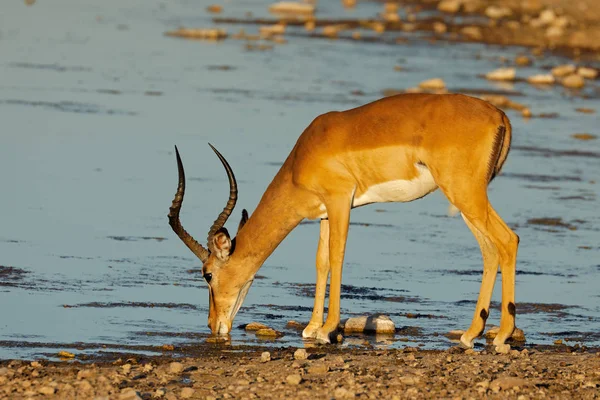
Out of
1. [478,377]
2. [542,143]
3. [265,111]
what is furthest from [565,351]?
[265,111]

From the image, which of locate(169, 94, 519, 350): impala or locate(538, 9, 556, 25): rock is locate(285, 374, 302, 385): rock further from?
locate(538, 9, 556, 25): rock

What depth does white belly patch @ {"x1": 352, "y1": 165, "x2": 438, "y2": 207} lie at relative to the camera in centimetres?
1094

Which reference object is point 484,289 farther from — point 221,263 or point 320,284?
point 221,263

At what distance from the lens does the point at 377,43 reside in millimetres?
35188

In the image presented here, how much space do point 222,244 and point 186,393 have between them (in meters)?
2.87

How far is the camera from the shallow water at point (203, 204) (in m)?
11.3

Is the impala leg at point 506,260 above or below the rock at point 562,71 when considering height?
above

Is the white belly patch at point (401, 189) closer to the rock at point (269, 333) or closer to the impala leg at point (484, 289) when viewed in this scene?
the impala leg at point (484, 289)

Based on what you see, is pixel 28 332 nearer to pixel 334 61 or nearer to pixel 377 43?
pixel 334 61

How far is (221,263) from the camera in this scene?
11.2m

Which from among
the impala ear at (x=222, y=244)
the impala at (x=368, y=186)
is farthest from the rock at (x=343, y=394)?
the impala ear at (x=222, y=244)

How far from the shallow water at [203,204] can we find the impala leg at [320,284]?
153 mm

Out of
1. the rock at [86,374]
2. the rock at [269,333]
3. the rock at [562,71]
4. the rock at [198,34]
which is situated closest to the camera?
the rock at [86,374]

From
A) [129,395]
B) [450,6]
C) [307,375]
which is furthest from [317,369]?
[450,6]
